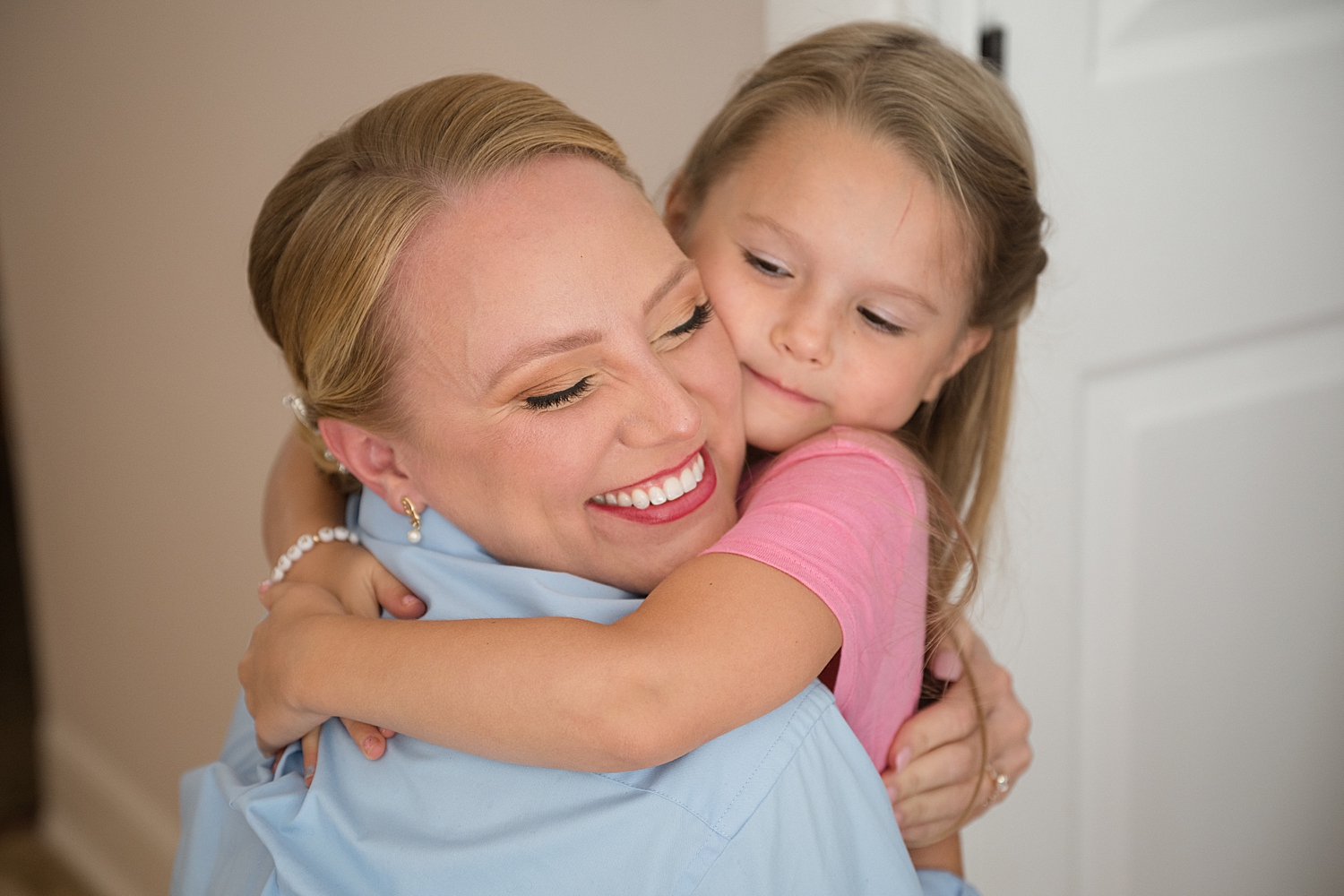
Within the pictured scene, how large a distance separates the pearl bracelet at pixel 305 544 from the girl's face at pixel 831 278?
0.47 m

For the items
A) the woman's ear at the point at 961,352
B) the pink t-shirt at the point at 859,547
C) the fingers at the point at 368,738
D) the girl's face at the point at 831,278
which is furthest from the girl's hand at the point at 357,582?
the woman's ear at the point at 961,352

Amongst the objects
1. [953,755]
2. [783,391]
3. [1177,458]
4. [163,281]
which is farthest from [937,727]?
[163,281]

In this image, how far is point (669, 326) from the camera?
3.58ft

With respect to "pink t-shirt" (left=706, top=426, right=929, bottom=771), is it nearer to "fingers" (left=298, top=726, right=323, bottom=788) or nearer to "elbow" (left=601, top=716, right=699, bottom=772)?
"elbow" (left=601, top=716, right=699, bottom=772)

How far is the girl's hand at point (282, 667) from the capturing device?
1026 mm

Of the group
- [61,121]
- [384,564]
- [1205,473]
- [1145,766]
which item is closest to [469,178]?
[384,564]

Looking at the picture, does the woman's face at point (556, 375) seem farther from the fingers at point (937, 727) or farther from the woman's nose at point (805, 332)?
the fingers at point (937, 727)

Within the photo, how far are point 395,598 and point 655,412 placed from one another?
0.32 m

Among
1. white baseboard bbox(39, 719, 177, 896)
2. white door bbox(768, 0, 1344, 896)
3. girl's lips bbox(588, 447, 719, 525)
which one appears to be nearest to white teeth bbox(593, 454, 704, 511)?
girl's lips bbox(588, 447, 719, 525)

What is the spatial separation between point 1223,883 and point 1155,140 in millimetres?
1432

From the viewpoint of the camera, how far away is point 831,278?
4.07ft

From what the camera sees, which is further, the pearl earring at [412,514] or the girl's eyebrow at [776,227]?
the girl's eyebrow at [776,227]

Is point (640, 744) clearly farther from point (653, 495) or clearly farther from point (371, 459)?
point (371, 459)

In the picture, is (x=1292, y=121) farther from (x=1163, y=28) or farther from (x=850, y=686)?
(x=850, y=686)
